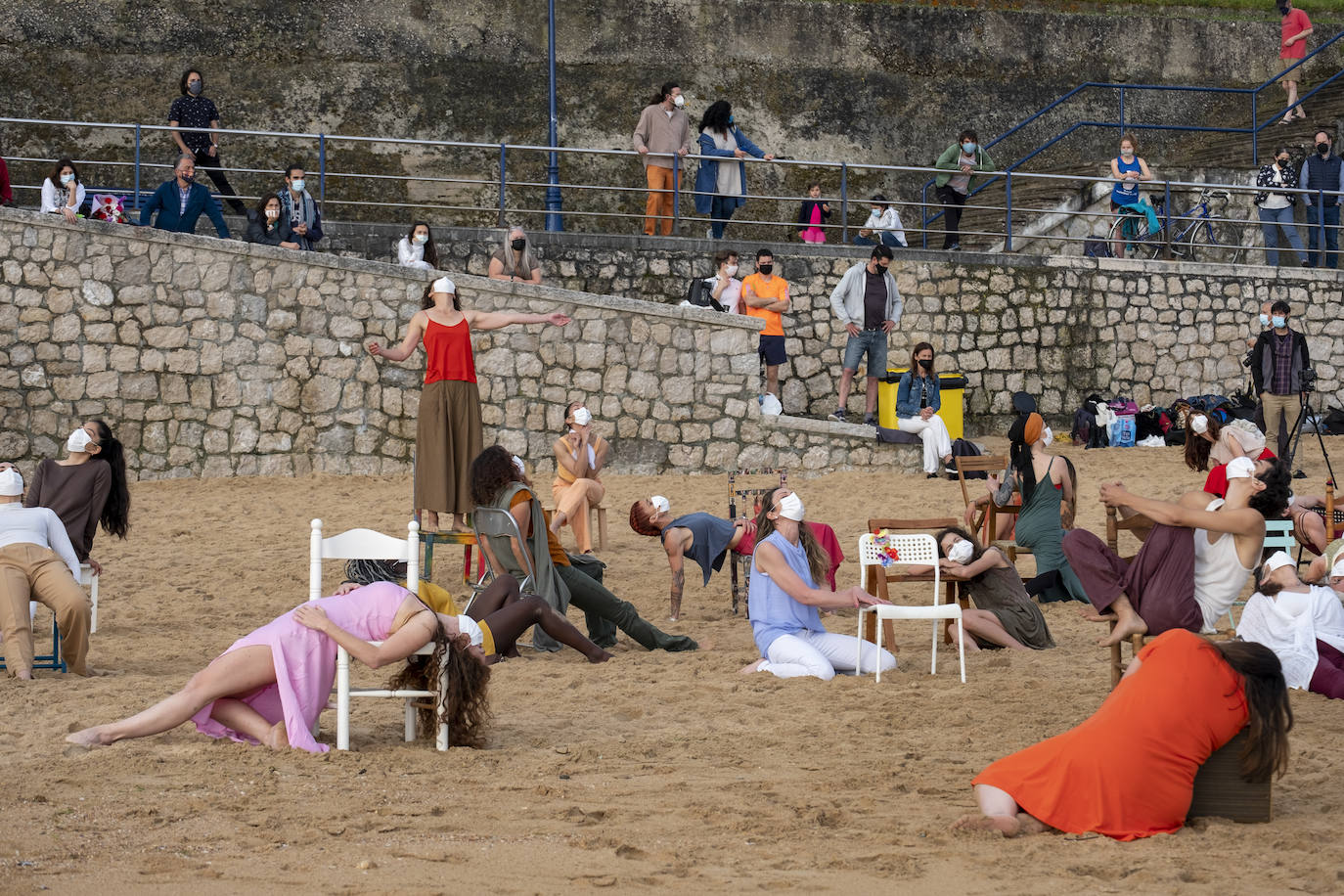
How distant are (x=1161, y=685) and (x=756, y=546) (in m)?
2.73

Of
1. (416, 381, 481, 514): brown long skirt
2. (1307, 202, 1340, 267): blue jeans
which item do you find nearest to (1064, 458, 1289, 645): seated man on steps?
(416, 381, 481, 514): brown long skirt

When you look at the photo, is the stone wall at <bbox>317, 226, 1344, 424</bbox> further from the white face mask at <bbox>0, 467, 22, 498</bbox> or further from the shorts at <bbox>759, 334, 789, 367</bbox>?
the white face mask at <bbox>0, 467, 22, 498</bbox>

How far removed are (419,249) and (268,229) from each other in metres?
1.29

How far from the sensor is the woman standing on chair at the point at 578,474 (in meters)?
10.4

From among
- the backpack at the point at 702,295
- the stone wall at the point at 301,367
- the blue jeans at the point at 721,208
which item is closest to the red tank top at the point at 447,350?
the stone wall at the point at 301,367

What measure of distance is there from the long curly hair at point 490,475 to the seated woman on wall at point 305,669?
2.10m

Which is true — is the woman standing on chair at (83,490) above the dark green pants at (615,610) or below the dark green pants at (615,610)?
above

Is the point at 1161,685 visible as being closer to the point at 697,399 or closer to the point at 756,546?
the point at 756,546

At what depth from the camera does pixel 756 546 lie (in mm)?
7555

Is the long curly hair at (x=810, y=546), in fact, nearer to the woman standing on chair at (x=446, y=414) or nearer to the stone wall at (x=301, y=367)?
the woman standing on chair at (x=446, y=414)

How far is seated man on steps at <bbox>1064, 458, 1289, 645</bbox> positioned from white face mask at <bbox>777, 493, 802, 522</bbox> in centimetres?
127

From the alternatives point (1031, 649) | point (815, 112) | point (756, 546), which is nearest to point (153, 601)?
point (756, 546)

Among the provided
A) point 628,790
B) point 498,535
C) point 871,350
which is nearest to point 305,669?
point 628,790

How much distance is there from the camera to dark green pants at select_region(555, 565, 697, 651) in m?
8.15
